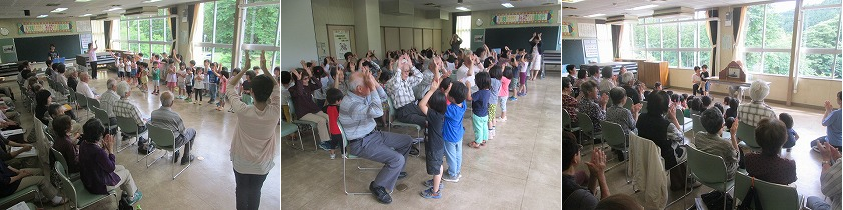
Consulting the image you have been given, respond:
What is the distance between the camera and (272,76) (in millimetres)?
1849

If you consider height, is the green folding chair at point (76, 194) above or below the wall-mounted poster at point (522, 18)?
below

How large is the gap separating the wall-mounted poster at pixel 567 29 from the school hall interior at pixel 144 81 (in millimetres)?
1369

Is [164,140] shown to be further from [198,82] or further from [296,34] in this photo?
[296,34]

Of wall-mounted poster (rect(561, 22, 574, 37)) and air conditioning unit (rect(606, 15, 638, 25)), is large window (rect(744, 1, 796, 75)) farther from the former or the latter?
wall-mounted poster (rect(561, 22, 574, 37))

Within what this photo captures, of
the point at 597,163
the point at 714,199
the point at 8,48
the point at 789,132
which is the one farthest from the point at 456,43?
the point at 8,48

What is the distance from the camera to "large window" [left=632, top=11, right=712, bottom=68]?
1.84m

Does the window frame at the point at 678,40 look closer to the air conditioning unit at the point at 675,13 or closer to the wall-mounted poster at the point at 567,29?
the air conditioning unit at the point at 675,13

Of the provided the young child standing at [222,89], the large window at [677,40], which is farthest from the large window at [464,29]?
the young child standing at [222,89]

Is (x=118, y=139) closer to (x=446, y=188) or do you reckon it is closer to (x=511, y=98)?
(x=446, y=188)

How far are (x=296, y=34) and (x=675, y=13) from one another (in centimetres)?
188

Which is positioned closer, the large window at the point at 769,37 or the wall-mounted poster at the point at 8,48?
the large window at the point at 769,37

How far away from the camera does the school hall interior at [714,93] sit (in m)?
1.59

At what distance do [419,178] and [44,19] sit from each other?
2.06 metres

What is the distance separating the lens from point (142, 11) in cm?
177
